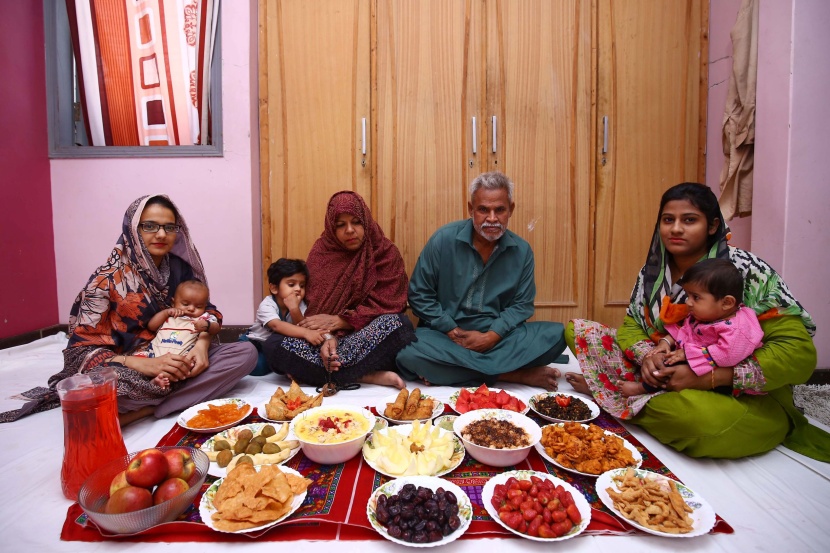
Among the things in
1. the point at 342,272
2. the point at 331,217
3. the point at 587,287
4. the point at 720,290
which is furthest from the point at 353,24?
the point at 720,290

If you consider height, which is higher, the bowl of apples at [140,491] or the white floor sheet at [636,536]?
the bowl of apples at [140,491]

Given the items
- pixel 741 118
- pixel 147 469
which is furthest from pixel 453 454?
pixel 741 118

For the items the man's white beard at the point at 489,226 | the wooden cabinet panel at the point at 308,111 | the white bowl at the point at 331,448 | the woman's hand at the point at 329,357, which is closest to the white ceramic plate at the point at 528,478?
the white bowl at the point at 331,448

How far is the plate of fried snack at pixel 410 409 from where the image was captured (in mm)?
2027

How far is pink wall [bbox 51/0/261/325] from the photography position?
352 cm

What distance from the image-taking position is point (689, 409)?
1786 millimetres

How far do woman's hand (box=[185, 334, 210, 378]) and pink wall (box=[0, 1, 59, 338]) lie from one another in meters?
2.14

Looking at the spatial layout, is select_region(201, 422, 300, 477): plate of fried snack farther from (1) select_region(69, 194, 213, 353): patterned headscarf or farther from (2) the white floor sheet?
(1) select_region(69, 194, 213, 353): patterned headscarf

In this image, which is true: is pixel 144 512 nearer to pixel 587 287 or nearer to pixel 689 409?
pixel 689 409

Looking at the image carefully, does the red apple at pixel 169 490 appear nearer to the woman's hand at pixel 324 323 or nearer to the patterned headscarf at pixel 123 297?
the patterned headscarf at pixel 123 297

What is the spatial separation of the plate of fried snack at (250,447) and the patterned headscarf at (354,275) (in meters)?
1.11

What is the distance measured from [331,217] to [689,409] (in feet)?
7.34

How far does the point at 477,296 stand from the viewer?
3.00 meters

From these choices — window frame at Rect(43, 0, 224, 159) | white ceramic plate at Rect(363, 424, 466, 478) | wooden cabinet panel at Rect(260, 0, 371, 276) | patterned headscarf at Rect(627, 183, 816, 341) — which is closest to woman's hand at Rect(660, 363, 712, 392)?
patterned headscarf at Rect(627, 183, 816, 341)
